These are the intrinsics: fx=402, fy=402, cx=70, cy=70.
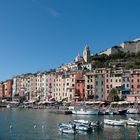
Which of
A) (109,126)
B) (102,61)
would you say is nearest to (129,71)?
(102,61)

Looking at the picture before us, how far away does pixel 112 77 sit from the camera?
95438mm

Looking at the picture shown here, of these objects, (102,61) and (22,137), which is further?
(102,61)

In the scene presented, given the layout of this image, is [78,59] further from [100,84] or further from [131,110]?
[131,110]

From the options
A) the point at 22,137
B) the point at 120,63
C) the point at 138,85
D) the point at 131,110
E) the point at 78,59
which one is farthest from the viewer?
the point at 78,59

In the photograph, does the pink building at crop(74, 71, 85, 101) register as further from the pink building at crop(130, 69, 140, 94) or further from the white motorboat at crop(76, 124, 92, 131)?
the white motorboat at crop(76, 124, 92, 131)

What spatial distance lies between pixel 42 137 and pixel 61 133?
387 cm

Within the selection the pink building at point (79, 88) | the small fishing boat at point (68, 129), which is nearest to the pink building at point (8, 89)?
the pink building at point (79, 88)

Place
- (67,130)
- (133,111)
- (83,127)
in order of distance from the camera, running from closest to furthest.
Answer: (67,130) → (83,127) → (133,111)

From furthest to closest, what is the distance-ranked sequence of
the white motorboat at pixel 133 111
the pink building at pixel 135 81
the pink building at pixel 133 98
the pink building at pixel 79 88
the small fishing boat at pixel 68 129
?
the pink building at pixel 79 88, the pink building at pixel 135 81, the pink building at pixel 133 98, the white motorboat at pixel 133 111, the small fishing boat at pixel 68 129

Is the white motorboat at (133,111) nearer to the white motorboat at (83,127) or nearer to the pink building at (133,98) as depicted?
the pink building at (133,98)

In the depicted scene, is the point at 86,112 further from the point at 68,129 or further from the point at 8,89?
the point at 8,89

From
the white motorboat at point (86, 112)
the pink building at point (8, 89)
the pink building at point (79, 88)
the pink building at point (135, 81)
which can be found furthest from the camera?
the pink building at point (8, 89)

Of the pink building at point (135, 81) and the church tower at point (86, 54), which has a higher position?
the church tower at point (86, 54)

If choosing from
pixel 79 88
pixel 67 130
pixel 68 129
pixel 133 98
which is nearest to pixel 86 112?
pixel 133 98
